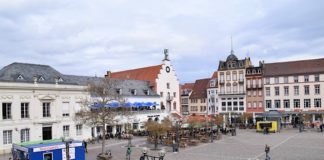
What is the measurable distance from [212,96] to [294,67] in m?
20.0

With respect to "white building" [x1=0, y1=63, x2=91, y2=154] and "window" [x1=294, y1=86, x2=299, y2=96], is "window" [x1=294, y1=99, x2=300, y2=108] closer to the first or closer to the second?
"window" [x1=294, y1=86, x2=299, y2=96]

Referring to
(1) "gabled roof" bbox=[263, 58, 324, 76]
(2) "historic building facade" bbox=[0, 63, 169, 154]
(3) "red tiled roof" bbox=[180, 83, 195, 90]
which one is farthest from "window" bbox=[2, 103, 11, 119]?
(3) "red tiled roof" bbox=[180, 83, 195, 90]

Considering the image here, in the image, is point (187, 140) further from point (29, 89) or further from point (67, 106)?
point (29, 89)

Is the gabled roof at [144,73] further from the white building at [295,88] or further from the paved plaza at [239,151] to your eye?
the white building at [295,88]

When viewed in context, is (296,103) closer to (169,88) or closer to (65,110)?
(169,88)

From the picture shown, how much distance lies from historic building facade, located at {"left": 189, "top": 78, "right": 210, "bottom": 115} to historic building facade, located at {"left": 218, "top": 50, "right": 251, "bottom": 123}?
7.15 metres

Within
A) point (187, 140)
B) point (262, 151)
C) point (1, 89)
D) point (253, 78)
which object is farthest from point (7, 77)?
point (253, 78)

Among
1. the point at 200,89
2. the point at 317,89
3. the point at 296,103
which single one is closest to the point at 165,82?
the point at 200,89

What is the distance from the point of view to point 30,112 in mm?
37562

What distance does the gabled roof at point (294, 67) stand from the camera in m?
65.1

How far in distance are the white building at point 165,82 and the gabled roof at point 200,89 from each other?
63.6 ft

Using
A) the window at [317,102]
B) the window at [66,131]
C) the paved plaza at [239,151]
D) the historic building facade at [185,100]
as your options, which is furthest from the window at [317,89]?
the window at [66,131]

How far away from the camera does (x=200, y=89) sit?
3356 inches

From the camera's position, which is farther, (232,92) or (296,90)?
(232,92)
